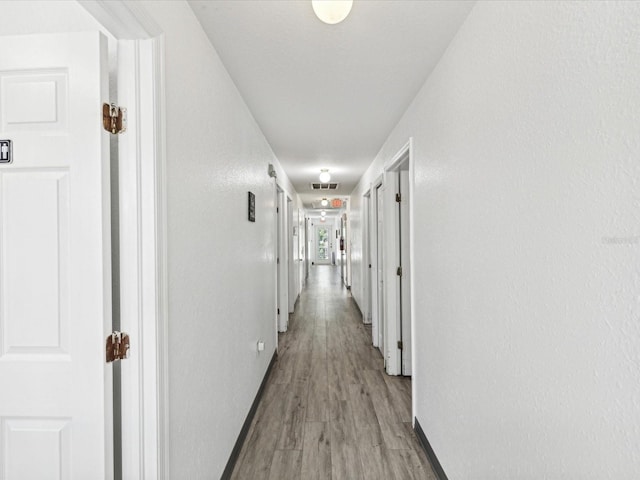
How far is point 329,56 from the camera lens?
1.73 m

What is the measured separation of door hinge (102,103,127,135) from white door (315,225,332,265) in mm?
15081

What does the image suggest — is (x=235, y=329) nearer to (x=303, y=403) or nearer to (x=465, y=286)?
(x=303, y=403)

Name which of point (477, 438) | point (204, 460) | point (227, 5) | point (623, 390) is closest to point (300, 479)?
point (204, 460)

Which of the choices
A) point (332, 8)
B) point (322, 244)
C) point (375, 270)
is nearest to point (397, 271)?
point (375, 270)

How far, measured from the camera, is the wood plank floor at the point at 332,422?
6.32 feet

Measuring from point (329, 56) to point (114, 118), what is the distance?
1.18m

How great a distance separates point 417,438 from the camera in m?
2.22

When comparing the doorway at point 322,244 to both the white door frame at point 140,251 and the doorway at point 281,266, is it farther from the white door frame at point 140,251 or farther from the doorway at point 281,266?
the white door frame at point 140,251

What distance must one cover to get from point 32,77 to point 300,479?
222cm

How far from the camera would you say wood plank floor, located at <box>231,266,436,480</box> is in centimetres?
193

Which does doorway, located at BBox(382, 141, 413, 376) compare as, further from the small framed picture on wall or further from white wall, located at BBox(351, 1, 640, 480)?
white wall, located at BBox(351, 1, 640, 480)

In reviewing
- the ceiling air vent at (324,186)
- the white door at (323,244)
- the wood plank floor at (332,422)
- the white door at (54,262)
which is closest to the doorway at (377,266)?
the wood plank floor at (332,422)

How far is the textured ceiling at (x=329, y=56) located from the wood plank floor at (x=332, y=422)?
7.86 ft

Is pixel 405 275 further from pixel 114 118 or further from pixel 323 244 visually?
pixel 323 244
